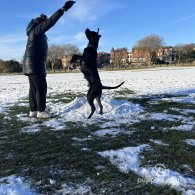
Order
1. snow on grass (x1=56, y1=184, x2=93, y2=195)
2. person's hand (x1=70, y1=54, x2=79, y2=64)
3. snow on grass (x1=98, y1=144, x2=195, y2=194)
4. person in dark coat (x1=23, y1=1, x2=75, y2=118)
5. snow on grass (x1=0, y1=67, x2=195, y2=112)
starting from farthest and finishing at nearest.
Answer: snow on grass (x1=0, y1=67, x2=195, y2=112) → person in dark coat (x1=23, y1=1, x2=75, y2=118) → person's hand (x1=70, y1=54, x2=79, y2=64) → snow on grass (x1=98, y1=144, x2=195, y2=194) → snow on grass (x1=56, y1=184, x2=93, y2=195)

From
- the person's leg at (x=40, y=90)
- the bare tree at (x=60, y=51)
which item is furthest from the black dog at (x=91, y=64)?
the bare tree at (x=60, y=51)

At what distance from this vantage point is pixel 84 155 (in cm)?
442

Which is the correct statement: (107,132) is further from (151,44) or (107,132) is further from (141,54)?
(141,54)

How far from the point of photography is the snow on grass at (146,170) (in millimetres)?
3357

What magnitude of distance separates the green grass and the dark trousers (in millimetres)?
1043

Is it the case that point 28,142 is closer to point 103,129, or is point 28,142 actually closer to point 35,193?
point 103,129

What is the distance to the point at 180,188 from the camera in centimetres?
326

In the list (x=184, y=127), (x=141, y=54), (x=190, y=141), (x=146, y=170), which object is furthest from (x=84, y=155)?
(x=141, y=54)

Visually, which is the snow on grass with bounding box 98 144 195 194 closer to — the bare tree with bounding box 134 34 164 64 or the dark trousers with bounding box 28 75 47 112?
the dark trousers with bounding box 28 75 47 112

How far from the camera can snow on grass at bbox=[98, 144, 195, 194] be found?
3357 millimetres

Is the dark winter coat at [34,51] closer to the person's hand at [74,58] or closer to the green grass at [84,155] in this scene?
the person's hand at [74,58]

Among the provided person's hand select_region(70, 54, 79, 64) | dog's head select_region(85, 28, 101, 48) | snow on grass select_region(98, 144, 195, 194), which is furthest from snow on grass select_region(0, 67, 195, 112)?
snow on grass select_region(98, 144, 195, 194)

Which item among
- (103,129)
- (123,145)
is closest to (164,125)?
(103,129)

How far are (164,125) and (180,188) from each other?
2967 mm
